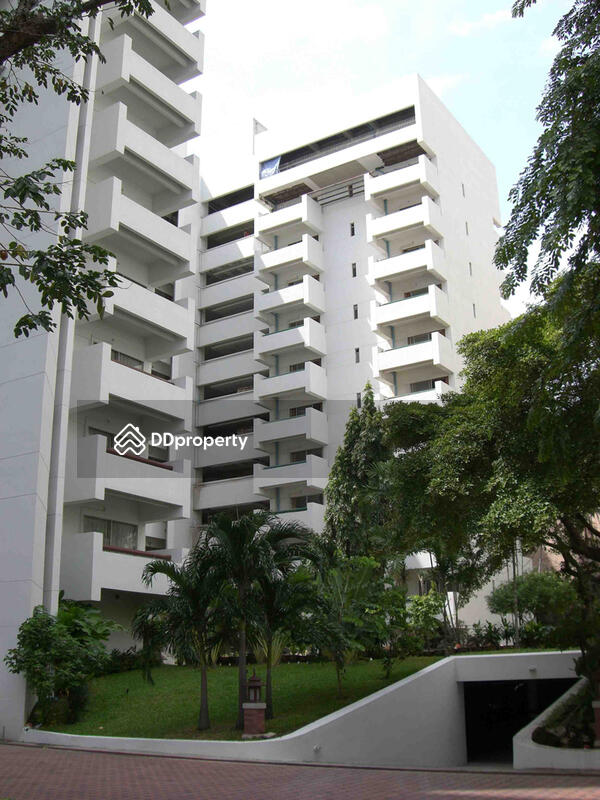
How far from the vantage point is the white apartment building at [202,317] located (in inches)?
848

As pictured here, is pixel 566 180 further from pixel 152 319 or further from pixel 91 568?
pixel 152 319

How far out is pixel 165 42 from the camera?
30.4m

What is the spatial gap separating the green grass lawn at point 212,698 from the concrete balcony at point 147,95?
18788 millimetres

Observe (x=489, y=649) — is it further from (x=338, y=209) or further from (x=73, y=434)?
(x=338, y=209)

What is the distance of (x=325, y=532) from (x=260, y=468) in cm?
768

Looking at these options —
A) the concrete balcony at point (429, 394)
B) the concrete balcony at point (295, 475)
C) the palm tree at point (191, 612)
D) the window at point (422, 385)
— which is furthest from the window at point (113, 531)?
the window at point (422, 385)

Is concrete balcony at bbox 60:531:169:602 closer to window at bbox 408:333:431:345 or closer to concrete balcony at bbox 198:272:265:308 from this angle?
window at bbox 408:333:431:345

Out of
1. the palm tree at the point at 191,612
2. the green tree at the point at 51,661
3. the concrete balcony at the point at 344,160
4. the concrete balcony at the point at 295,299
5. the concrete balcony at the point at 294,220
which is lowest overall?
the green tree at the point at 51,661

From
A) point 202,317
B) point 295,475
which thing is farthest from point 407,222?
point 295,475

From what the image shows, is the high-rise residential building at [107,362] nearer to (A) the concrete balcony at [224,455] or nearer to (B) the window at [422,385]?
(A) the concrete balcony at [224,455]

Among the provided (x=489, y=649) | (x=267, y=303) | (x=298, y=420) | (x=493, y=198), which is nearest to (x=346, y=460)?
(x=298, y=420)

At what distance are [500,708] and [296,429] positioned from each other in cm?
1493

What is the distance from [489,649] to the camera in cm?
2550
